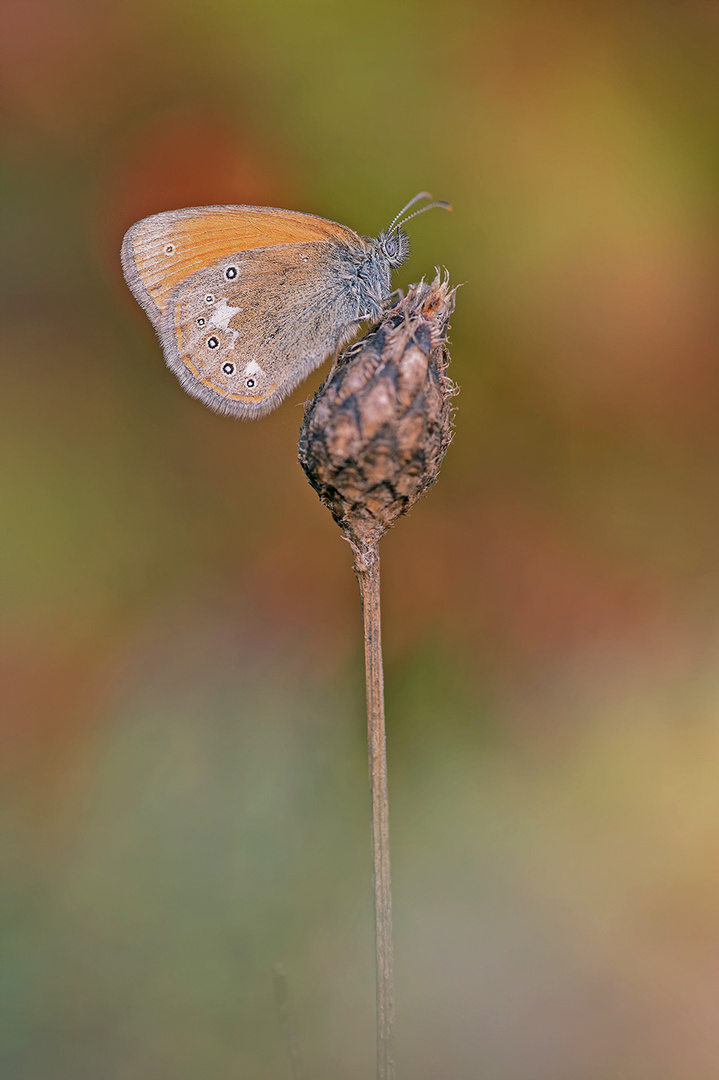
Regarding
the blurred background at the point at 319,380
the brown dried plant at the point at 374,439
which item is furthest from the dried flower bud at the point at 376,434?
the blurred background at the point at 319,380

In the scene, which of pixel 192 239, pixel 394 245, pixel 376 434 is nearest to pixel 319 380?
pixel 394 245

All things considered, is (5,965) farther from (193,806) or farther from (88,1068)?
(193,806)

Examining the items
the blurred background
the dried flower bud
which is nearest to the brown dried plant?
the dried flower bud

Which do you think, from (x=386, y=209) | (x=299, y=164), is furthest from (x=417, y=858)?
(x=299, y=164)

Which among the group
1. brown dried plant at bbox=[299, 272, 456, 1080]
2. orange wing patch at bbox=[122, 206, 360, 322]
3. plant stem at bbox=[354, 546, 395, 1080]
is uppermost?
orange wing patch at bbox=[122, 206, 360, 322]

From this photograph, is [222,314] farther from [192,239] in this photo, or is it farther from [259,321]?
[192,239]

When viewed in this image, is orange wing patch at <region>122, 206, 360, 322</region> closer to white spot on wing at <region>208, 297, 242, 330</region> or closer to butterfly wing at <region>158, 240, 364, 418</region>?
butterfly wing at <region>158, 240, 364, 418</region>
